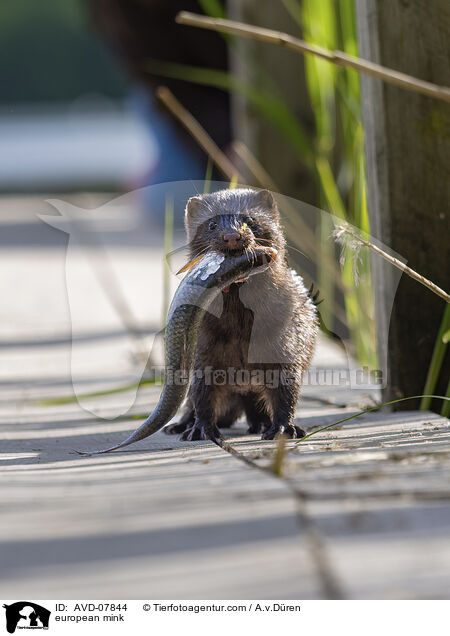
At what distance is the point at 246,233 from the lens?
232 centimetres

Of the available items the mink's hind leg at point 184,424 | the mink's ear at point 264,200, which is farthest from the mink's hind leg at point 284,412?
the mink's ear at point 264,200

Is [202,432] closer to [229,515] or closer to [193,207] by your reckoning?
[193,207]

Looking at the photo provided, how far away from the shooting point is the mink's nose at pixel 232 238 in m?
2.28

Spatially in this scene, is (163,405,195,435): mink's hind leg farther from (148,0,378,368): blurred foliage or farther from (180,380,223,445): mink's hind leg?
(148,0,378,368): blurred foliage

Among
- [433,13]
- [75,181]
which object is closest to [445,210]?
[433,13]

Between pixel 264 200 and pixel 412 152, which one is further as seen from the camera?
pixel 412 152
